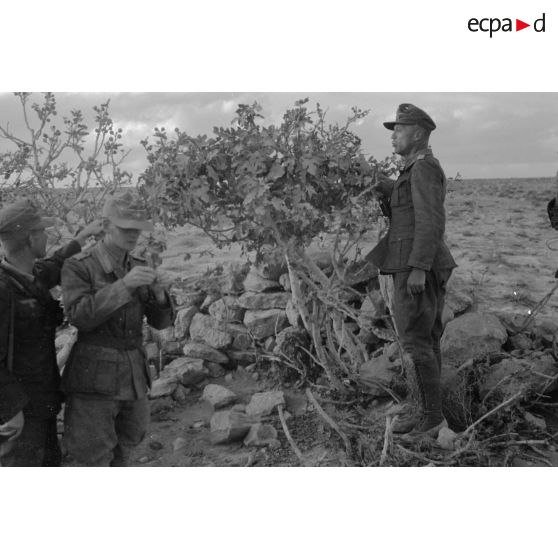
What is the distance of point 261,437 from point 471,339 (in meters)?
1.99

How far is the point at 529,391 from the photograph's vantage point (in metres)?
4.40

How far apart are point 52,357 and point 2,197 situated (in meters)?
2.11

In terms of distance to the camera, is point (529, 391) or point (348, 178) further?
point (529, 391)

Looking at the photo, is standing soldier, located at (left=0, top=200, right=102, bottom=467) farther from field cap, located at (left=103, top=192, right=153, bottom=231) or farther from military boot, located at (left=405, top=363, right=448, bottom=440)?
military boot, located at (left=405, top=363, right=448, bottom=440)

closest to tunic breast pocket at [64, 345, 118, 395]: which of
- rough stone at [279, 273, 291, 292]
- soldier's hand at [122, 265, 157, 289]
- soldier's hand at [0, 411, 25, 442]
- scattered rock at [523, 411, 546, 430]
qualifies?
soldier's hand at [0, 411, 25, 442]

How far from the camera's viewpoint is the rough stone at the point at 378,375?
4.51m

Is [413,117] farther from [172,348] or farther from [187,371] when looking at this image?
[172,348]

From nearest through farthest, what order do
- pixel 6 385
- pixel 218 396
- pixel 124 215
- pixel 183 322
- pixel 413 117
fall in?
pixel 6 385 → pixel 124 215 → pixel 413 117 → pixel 218 396 → pixel 183 322

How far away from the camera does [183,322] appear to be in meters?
6.00

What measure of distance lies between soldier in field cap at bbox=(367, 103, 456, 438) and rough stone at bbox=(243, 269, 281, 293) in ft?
7.36

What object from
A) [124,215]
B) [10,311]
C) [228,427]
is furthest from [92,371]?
[228,427]

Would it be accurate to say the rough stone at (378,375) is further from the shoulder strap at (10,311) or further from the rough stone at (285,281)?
the shoulder strap at (10,311)

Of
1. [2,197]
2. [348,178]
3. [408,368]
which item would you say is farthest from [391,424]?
[2,197]

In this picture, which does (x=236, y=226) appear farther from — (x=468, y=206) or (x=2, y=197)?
(x=468, y=206)
